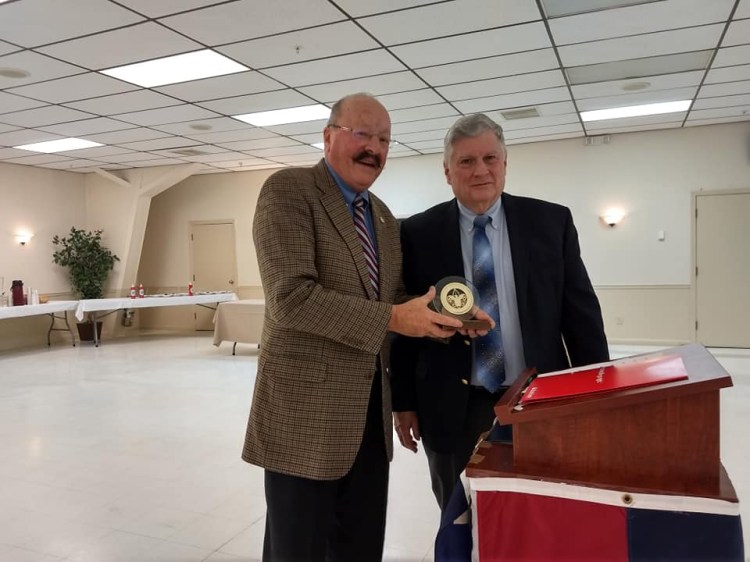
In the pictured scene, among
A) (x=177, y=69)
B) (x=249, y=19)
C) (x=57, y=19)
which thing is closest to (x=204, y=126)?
(x=177, y=69)

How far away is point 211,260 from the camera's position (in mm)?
11219

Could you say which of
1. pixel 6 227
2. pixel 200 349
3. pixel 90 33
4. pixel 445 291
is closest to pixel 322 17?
pixel 90 33

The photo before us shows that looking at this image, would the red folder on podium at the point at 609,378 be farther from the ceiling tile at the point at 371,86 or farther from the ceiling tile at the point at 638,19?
the ceiling tile at the point at 371,86

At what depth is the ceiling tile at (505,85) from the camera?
18.0ft

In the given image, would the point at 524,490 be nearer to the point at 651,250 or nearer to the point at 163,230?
the point at 651,250

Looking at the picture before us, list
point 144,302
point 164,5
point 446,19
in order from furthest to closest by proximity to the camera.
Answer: point 144,302, point 446,19, point 164,5

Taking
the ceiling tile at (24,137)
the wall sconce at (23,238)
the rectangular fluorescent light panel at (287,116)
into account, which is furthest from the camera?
the wall sconce at (23,238)

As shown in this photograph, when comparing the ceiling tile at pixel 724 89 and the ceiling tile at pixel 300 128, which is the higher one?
the ceiling tile at pixel 724 89

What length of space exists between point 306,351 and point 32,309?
325 inches

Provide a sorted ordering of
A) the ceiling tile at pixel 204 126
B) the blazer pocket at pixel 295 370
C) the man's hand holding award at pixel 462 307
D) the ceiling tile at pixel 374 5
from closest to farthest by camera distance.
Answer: the man's hand holding award at pixel 462 307
the blazer pocket at pixel 295 370
the ceiling tile at pixel 374 5
the ceiling tile at pixel 204 126

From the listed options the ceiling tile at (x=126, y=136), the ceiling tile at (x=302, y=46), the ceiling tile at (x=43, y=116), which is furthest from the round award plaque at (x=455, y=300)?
the ceiling tile at (x=126, y=136)

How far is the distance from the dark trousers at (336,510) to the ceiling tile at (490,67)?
13.7ft

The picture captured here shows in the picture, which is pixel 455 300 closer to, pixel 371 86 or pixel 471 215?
pixel 471 215

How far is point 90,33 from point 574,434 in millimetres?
4422
